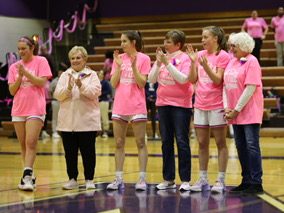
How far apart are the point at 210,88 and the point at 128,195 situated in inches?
50.2

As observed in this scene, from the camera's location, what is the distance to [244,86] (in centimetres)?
574

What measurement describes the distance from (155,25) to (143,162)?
12.3 m

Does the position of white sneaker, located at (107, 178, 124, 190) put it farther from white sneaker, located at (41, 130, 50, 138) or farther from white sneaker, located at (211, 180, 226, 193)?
white sneaker, located at (41, 130, 50, 138)

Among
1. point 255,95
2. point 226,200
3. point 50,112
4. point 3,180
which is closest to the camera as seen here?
point 226,200

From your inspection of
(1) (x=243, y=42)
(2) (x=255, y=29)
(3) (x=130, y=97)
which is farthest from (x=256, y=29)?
(3) (x=130, y=97)

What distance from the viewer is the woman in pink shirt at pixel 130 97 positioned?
598cm

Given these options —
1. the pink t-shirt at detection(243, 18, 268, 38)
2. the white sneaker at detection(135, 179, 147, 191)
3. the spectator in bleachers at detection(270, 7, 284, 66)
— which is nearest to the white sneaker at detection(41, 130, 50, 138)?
the pink t-shirt at detection(243, 18, 268, 38)

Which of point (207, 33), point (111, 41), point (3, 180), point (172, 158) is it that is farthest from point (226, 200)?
point (111, 41)

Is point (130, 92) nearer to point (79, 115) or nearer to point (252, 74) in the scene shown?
point (79, 115)

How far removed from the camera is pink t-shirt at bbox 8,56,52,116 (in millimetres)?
6090

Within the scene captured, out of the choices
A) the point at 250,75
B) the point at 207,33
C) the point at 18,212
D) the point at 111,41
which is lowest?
the point at 18,212

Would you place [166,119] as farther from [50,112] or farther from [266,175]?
[50,112]

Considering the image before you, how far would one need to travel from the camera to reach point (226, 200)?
5.39 m

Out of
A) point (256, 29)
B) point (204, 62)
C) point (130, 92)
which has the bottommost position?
point (130, 92)
